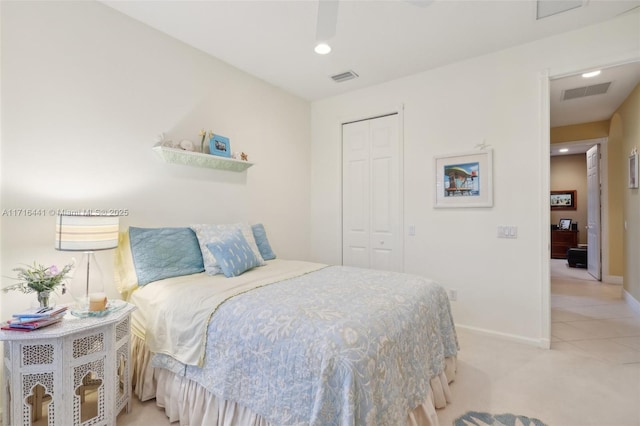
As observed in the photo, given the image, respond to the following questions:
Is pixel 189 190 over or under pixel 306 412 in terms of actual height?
over

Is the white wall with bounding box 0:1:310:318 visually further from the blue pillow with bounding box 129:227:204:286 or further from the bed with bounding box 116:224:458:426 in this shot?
the bed with bounding box 116:224:458:426

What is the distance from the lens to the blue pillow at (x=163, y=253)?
2.21 meters

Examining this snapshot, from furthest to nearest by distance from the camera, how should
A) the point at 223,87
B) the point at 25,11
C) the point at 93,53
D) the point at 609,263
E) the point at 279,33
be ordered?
the point at 609,263, the point at 223,87, the point at 279,33, the point at 93,53, the point at 25,11

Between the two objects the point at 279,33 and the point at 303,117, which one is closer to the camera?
the point at 279,33

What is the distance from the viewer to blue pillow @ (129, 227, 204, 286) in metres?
2.21

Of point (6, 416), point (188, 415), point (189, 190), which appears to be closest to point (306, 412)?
point (188, 415)

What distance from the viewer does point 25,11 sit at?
1.93m

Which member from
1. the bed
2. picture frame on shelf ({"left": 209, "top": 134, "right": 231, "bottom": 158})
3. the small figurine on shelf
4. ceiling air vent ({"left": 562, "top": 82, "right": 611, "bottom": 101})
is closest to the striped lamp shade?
the bed

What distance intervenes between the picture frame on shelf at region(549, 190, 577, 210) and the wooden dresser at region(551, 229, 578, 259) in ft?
2.33

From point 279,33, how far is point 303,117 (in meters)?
1.62

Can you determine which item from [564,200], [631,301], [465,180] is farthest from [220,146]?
[564,200]

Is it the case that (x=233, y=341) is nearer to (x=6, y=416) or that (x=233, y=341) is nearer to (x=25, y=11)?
(x=6, y=416)

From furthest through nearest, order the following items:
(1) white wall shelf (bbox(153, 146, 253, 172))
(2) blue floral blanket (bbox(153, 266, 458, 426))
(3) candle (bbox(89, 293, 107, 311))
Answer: (1) white wall shelf (bbox(153, 146, 253, 172)), (3) candle (bbox(89, 293, 107, 311)), (2) blue floral blanket (bbox(153, 266, 458, 426))

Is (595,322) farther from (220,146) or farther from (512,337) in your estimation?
(220,146)
